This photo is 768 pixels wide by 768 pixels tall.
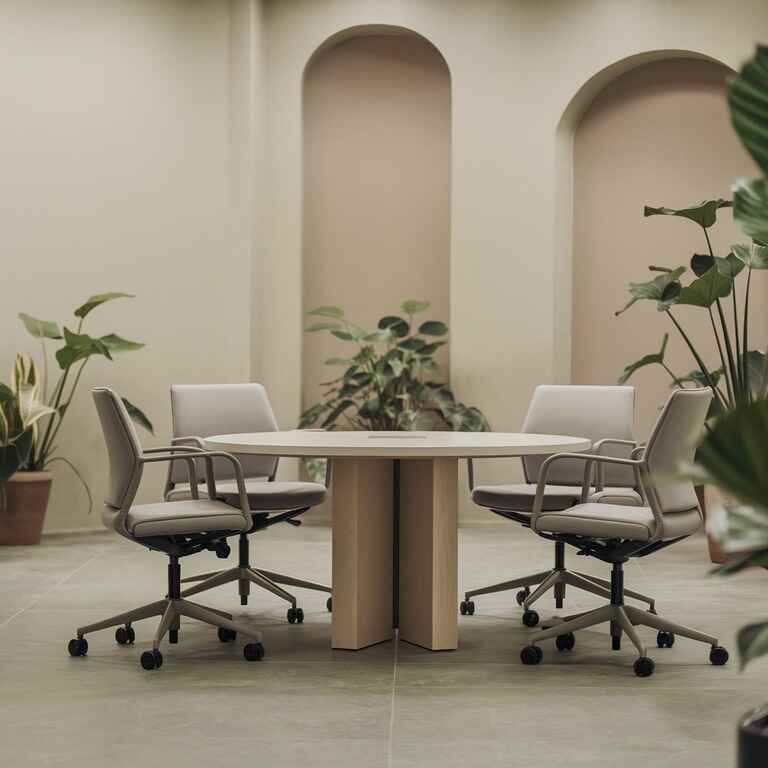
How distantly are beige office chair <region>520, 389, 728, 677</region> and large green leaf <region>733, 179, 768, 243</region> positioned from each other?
73.1 inches

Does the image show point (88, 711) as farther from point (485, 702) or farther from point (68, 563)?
point (68, 563)

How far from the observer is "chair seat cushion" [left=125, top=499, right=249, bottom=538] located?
3.92 metres

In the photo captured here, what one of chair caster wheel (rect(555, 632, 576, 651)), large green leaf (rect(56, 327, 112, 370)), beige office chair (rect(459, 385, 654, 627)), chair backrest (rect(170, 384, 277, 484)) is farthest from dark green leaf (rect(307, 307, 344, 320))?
chair caster wheel (rect(555, 632, 576, 651))

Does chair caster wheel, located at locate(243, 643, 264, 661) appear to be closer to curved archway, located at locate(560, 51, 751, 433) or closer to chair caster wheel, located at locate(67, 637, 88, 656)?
chair caster wheel, located at locate(67, 637, 88, 656)

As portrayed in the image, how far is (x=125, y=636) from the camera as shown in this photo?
13.9 feet

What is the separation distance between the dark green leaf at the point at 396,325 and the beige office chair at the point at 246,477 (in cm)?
214

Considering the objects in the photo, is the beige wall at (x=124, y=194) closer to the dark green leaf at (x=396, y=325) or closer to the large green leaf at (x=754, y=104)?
the dark green leaf at (x=396, y=325)

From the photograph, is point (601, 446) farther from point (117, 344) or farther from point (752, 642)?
point (752, 642)

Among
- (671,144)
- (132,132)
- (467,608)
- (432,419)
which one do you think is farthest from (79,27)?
(467,608)

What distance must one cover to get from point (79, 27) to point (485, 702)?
5535 mm

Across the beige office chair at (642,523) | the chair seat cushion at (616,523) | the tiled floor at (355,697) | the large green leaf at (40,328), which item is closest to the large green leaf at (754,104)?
the tiled floor at (355,697)

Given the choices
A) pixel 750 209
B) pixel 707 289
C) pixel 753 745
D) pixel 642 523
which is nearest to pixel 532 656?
pixel 642 523

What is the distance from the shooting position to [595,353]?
7969 millimetres

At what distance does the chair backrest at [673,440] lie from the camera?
377 centimetres
